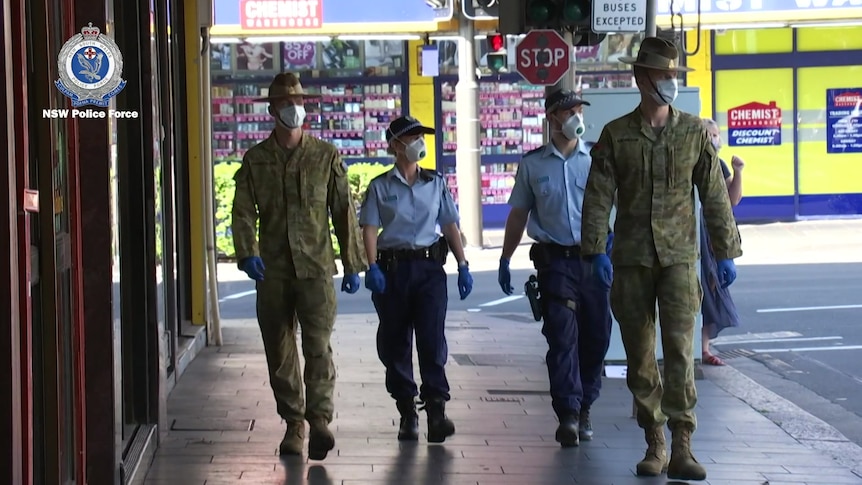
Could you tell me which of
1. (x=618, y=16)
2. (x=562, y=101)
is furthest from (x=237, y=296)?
(x=562, y=101)

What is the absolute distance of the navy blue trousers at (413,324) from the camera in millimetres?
7699

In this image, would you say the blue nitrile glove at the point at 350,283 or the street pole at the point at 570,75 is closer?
the blue nitrile glove at the point at 350,283

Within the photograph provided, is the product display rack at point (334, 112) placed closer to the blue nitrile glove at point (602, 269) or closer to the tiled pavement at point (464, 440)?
the tiled pavement at point (464, 440)

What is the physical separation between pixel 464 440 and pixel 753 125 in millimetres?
18970

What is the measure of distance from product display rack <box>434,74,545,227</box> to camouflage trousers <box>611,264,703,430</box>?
62.3 ft

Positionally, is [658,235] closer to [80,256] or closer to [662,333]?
[662,333]

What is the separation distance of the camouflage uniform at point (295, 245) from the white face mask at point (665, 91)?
1.71 meters

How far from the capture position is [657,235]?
675 centimetres

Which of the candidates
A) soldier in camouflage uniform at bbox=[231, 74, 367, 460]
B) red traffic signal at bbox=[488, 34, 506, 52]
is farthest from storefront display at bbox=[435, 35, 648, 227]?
soldier in camouflage uniform at bbox=[231, 74, 367, 460]

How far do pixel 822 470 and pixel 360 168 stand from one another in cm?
1468

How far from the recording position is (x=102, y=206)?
18.8 feet

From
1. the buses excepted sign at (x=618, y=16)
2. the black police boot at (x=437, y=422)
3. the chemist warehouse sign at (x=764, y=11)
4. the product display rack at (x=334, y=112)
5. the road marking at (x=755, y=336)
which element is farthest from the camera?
the product display rack at (x=334, y=112)

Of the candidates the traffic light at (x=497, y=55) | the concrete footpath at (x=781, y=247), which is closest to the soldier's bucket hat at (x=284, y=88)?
the traffic light at (x=497, y=55)

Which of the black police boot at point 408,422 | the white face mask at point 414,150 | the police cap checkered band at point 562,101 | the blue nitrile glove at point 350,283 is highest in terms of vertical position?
the police cap checkered band at point 562,101
